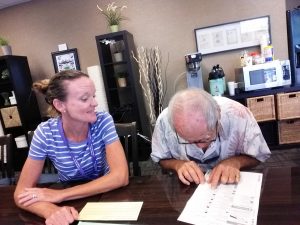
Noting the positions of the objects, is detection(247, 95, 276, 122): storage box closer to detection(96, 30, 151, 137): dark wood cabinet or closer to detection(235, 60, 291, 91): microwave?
detection(235, 60, 291, 91): microwave

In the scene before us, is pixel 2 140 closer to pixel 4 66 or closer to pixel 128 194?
pixel 128 194

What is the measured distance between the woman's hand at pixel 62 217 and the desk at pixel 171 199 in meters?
0.05

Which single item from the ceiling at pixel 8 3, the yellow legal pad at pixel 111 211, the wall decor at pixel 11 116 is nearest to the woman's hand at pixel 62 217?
the yellow legal pad at pixel 111 211

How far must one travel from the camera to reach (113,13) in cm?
321

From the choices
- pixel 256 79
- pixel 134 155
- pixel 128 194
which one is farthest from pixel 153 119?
pixel 128 194

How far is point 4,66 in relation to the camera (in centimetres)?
354

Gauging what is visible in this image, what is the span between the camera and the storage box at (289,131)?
9.53 ft

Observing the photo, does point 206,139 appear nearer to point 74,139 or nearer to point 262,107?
point 74,139

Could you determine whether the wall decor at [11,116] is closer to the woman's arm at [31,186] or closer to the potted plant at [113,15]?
the potted plant at [113,15]

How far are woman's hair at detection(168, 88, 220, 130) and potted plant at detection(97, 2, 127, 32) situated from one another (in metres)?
2.40

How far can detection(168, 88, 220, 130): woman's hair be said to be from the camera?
0.99m

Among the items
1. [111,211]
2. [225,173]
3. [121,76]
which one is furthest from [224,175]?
[121,76]

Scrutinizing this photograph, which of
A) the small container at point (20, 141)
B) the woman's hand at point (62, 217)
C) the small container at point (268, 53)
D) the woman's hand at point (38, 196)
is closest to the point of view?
the woman's hand at point (62, 217)

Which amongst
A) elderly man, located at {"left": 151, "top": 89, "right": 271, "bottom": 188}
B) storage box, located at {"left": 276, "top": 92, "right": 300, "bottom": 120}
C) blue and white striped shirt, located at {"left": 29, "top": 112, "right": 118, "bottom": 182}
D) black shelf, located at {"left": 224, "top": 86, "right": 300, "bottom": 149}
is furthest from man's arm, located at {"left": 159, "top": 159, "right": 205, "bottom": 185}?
storage box, located at {"left": 276, "top": 92, "right": 300, "bottom": 120}
